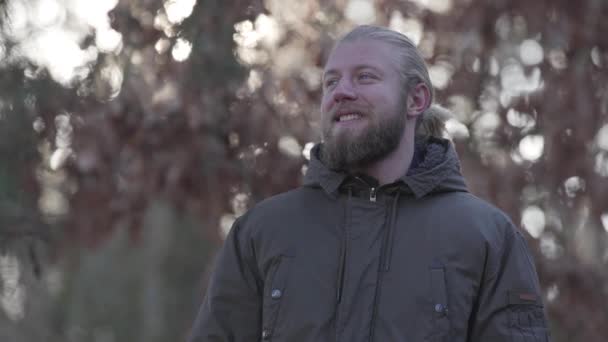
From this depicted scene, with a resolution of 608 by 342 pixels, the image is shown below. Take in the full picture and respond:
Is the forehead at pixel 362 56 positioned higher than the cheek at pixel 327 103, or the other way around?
the forehead at pixel 362 56

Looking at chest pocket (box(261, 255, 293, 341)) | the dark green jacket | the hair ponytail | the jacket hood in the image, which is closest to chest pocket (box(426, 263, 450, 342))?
the dark green jacket

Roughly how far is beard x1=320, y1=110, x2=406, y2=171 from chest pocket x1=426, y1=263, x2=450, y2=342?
15.6 inches

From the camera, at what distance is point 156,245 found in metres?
16.3

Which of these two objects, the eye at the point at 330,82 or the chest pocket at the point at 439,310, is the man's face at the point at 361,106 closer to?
the eye at the point at 330,82

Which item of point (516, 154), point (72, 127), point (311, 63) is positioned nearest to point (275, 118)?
point (311, 63)

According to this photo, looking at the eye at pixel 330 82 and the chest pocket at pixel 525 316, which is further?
the eye at pixel 330 82

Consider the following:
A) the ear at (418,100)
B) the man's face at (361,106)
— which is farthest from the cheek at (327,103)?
the ear at (418,100)

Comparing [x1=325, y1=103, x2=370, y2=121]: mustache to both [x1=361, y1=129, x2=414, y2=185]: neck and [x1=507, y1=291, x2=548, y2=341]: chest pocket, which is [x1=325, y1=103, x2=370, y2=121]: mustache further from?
[x1=507, y1=291, x2=548, y2=341]: chest pocket

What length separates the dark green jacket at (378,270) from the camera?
2879 mm

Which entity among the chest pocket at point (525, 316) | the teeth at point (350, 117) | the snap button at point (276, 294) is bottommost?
the chest pocket at point (525, 316)

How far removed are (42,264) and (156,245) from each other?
39.8 feet

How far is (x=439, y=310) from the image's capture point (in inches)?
112

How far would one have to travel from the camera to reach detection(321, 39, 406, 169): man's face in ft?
10.2

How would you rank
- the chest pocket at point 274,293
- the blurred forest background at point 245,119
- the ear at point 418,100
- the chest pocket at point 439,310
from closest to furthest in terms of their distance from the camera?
the chest pocket at point 439,310 → the chest pocket at point 274,293 → the ear at point 418,100 → the blurred forest background at point 245,119
